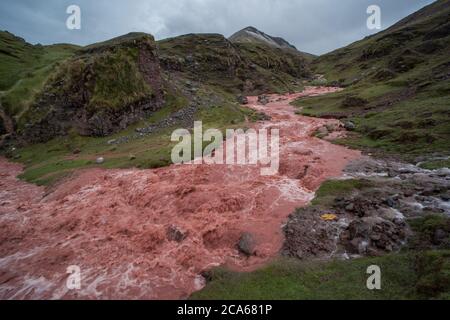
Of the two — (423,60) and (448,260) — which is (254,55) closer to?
(423,60)

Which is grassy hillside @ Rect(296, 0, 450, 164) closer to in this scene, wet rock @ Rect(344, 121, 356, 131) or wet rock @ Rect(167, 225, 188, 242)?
wet rock @ Rect(344, 121, 356, 131)

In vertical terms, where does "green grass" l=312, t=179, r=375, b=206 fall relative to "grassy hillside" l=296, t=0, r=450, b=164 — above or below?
below

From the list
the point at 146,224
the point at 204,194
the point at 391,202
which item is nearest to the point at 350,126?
the point at 391,202

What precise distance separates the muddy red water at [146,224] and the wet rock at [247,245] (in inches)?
10.7

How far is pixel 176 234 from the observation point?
16609mm

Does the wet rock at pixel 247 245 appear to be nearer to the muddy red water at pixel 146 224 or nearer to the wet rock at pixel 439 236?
the muddy red water at pixel 146 224

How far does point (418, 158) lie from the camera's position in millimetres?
24125

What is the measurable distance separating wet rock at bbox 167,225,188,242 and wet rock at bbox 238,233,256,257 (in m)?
3.25

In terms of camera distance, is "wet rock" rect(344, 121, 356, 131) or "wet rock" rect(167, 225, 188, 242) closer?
"wet rock" rect(167, 225, 188, 242)

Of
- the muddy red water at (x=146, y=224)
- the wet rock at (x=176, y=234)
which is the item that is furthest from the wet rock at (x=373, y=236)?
the wet rock at (x=176, y=234)

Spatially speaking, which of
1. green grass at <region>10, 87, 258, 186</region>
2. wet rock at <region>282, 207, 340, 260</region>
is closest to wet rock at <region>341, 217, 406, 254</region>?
wet rock at <region>282, 207, 340, 260</region>

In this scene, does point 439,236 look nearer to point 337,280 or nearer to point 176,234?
point 337,280

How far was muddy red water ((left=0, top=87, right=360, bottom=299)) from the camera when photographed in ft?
44.9

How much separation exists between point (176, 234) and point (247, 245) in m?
4.19
